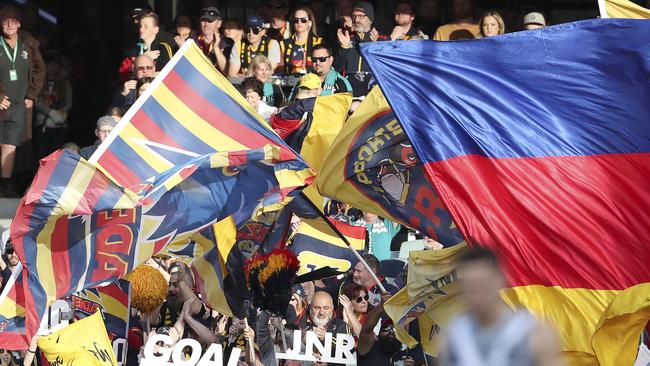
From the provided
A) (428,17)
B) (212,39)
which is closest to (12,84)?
(212,39)

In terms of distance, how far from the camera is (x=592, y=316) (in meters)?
10.3

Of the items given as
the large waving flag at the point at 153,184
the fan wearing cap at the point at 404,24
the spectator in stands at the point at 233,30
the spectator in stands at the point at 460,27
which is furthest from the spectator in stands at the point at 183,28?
the large waving flag at the point at 153,184

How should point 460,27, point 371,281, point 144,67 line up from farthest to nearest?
point 460,27, point 144,67, point 371,281

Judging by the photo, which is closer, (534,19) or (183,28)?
(534,19)

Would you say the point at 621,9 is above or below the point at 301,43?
above

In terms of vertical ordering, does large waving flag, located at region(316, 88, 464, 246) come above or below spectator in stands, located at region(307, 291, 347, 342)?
above

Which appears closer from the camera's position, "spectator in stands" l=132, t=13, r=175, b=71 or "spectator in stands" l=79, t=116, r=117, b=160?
"spectator in stands" l=79, t=116, r=117, b=160

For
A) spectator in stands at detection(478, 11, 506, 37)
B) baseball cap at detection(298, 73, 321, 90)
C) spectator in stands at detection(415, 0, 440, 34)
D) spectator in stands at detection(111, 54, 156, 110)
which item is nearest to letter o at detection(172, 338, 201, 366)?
baseball cap at detection(298, 73, 321, 90)

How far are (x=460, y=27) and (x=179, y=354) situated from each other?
581 cm

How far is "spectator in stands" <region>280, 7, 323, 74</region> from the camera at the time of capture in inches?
639

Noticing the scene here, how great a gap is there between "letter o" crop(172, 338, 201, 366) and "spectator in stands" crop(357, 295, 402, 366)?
49.1 inches

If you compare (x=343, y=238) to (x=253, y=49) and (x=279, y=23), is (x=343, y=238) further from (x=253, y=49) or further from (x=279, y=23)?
(x=279, y=23)

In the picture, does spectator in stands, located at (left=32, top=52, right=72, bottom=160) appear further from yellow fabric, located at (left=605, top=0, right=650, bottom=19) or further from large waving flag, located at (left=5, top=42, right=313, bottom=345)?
yellow fabric, located at (left=605, top=0, right=650, bottom=19)

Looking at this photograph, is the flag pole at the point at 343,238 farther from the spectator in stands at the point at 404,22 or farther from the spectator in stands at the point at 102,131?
the spectator in stands at the point at 404,22
